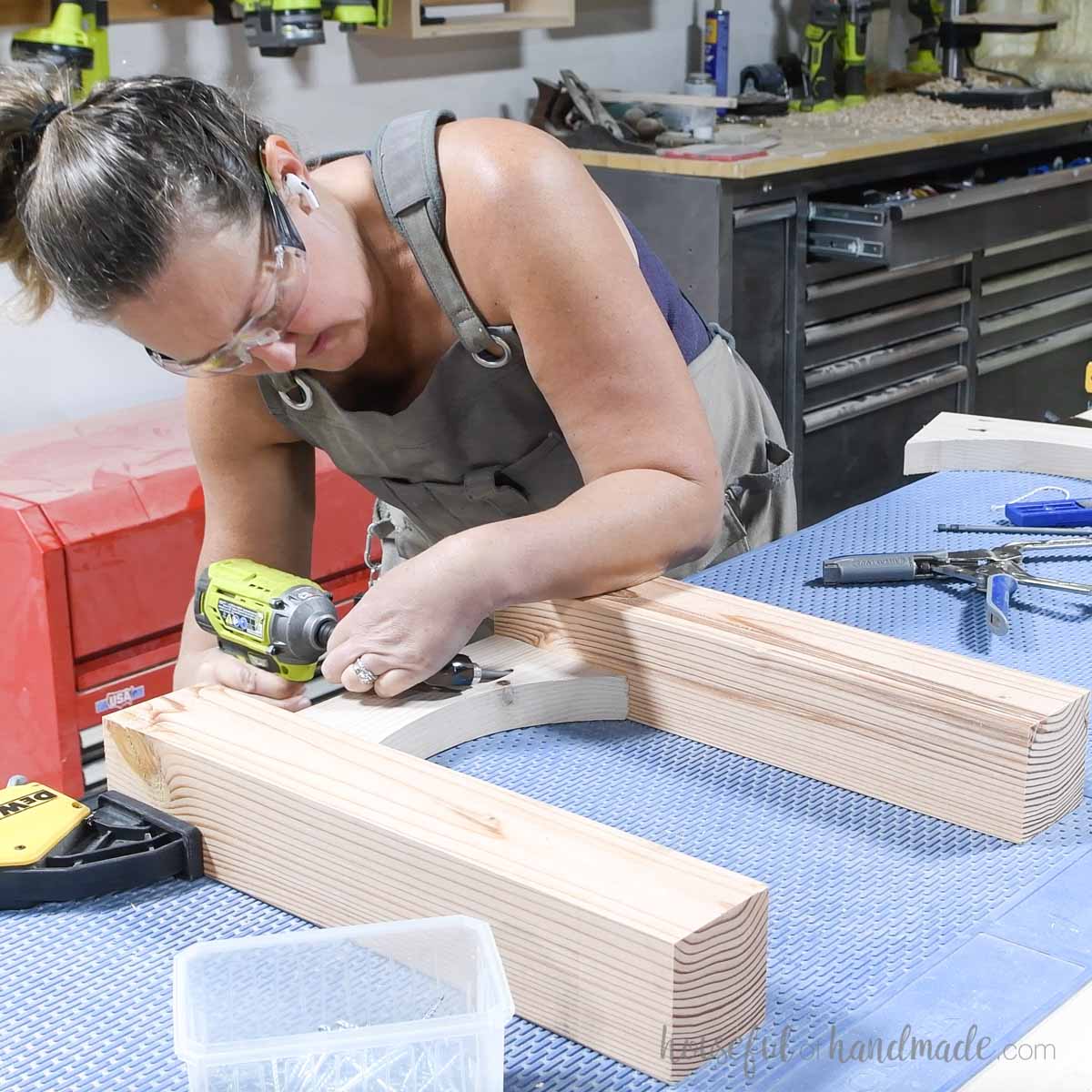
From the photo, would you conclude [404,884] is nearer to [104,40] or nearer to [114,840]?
[114,840]

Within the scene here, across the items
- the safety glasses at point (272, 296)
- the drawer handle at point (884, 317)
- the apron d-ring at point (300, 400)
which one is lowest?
the drawer handle at point (884, 317)

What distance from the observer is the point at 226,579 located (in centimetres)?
130

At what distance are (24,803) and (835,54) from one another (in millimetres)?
3740

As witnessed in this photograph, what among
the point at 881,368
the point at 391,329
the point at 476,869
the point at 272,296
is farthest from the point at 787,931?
→ the point at 881,368

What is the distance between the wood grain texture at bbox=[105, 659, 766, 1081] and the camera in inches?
32.5

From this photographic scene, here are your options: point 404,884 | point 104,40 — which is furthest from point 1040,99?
point 404,884

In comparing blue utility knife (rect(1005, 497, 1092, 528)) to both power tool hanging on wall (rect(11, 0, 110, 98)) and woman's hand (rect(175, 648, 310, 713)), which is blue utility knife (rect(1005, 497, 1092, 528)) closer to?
→ woman's hand (rect(175, 648, 310, 713))

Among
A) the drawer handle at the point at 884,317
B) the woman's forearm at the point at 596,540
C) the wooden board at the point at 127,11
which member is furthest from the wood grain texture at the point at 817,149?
the woman's forearm at the point at 596,540

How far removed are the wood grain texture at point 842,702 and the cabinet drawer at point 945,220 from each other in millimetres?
2206

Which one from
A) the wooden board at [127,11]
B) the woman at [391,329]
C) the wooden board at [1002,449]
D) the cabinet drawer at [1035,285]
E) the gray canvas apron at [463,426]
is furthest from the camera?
the cabinet drawer at [1035,285]

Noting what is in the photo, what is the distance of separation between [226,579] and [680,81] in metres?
3.21

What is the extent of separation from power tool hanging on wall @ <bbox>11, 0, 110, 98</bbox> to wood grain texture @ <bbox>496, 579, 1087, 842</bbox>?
175 centimetres

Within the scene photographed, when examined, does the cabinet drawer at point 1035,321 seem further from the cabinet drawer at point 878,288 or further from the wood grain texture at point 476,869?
the wood grain texture at point 476,869

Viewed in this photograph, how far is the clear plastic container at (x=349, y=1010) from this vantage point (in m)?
0.75
